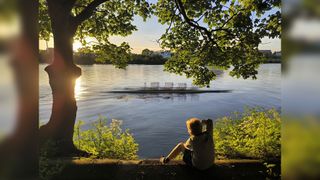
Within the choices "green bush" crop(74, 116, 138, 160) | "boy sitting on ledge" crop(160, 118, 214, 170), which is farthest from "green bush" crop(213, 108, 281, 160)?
"green bush" crop(74, 116, 138, 160)

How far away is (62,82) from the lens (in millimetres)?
10383

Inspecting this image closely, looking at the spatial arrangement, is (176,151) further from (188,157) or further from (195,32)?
(195,32)

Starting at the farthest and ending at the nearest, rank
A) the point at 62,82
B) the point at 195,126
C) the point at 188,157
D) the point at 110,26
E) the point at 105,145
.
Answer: the point at 110,26 < the point at 105,145 < the point at 62,82 < the point at 188,157 < the point at 195,126

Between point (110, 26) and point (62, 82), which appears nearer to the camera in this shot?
point (62, 82)

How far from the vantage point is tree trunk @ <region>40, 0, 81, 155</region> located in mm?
10102

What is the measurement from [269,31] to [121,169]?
7.02m

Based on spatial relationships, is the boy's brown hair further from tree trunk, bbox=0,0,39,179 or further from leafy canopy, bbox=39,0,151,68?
leafy canopy, bbox=39,0,151,68

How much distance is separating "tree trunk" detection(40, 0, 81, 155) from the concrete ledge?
117 inches

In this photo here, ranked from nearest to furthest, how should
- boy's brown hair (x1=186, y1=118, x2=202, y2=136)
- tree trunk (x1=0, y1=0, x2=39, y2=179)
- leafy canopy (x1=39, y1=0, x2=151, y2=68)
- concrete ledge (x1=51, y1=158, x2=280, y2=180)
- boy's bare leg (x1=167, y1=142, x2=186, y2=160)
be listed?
tree trunk (x1=0, y1=0, x2=39, y2=179) → boy's brown hair (x1=186, y1=118, x2=202, y2=136) → concrete ledge (x1=51, y1=158, x2=280, y2=180) → boy's bare leg (x1=167, y1=142, x2=186, y2=160) → leafy canopy (x1=39, y1=0, x2=151, y2=68)

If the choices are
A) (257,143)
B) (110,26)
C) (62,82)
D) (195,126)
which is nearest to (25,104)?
(195,126)

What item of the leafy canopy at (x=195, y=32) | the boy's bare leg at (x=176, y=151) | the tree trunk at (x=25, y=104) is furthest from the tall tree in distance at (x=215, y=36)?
the tree trunk at (x=25, y=104)

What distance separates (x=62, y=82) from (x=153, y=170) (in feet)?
15.5

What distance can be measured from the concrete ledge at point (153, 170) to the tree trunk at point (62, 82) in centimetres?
297

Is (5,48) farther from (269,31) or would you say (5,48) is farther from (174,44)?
(174,44)
